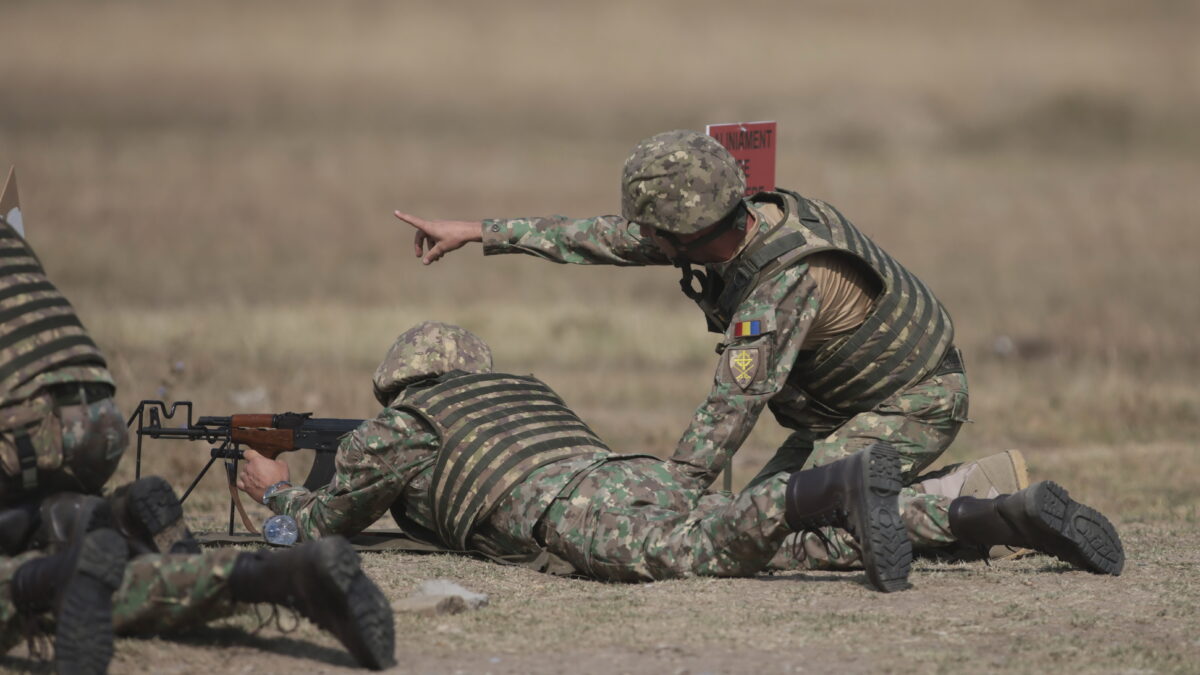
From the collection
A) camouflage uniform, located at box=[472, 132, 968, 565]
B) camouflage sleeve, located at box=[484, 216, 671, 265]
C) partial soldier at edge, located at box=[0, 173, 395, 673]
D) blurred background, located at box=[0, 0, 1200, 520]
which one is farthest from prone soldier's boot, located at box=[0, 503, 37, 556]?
blurred background, located at box=[0, 0, 1200, 520]

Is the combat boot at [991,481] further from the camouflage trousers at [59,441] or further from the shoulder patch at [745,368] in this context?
the camouflage trousers at [59,441]

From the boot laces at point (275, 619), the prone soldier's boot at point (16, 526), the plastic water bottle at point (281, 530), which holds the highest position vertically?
the prone soldier's boot at point (16, 526)

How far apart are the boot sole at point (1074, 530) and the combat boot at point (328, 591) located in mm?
2409

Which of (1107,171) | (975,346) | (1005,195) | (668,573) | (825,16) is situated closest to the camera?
(668,573)

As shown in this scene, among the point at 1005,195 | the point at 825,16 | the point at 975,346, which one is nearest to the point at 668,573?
the point at 975,346

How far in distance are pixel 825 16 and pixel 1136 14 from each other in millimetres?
6379

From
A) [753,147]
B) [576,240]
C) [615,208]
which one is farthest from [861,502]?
[615,208]

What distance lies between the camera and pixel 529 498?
6672 mm

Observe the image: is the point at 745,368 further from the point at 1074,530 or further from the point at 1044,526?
the point at 1074,530

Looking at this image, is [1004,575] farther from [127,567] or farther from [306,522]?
[127,567]

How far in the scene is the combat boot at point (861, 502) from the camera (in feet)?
18.8

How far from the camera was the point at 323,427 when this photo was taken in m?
7.56

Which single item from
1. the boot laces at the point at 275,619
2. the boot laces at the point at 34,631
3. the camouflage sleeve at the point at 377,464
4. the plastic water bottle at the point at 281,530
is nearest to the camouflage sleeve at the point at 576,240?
the camouflage sleeve at the point at 377,464

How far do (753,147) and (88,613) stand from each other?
4.69 m
